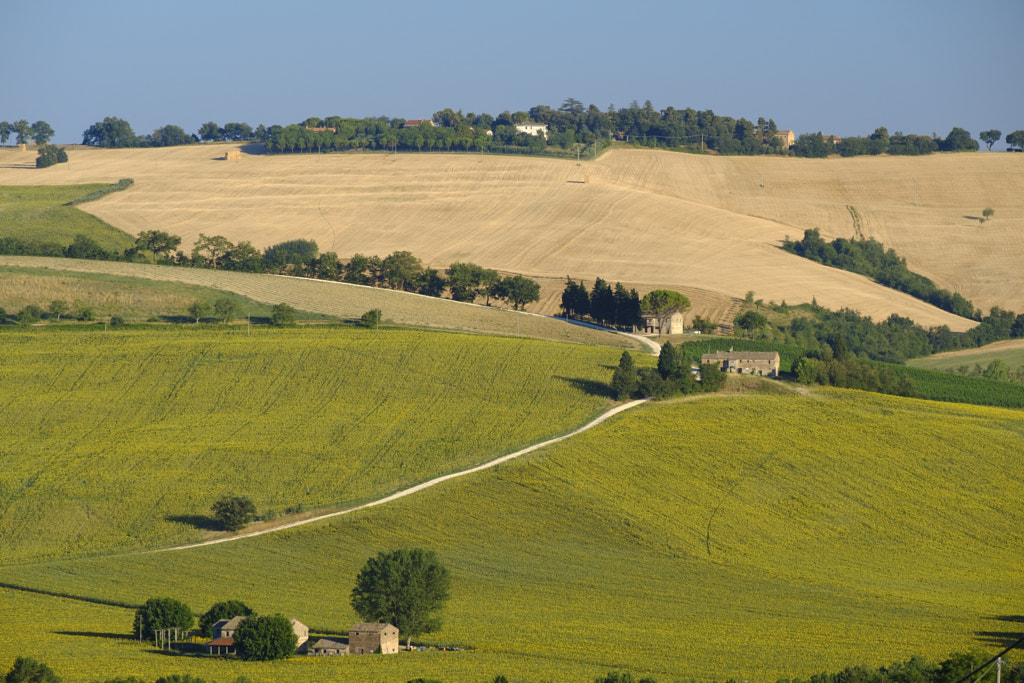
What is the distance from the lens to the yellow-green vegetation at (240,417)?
293 ft

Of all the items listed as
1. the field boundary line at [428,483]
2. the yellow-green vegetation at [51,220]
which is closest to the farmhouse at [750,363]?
the field boundary line at [428,483]

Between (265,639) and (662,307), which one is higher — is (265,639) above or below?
below

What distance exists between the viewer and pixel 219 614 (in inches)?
2643

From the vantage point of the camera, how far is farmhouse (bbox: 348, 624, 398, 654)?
214 feet

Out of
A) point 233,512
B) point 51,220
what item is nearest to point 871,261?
point 51,220

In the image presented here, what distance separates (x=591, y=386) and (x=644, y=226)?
69.6 m

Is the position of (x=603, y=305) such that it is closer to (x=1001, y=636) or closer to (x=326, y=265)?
(x=326, y=265)

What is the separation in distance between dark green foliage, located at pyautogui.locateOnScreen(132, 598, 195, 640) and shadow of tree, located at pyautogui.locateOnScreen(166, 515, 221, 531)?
1961 cm

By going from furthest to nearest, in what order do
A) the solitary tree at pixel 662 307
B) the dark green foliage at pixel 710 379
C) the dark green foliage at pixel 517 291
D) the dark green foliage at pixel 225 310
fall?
the dark green foliage at pixel 517 291
the solitary tree at pixel 662 307
the dark green foliage at pixel 225 310
the dark green foliage at pixel 710 379

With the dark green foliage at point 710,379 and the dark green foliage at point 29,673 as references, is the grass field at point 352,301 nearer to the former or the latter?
the dark green foliage at point 710,379

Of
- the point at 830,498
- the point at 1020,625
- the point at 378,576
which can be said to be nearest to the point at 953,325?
the point at 830,498

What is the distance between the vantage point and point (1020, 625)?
6838cm

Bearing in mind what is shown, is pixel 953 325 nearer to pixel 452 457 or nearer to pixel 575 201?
pixel 575 201

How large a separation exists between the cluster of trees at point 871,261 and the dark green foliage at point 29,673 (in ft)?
413
